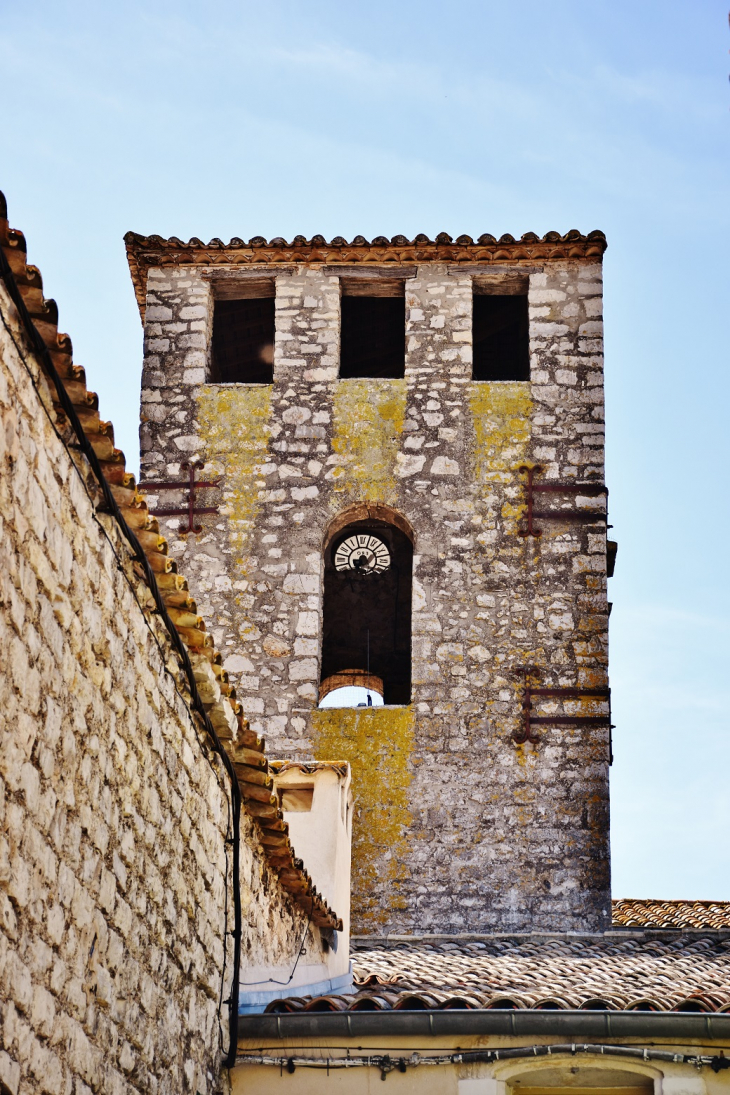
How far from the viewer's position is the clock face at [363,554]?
14664 mm

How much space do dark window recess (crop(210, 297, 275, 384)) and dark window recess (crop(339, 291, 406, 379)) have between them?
76 cm

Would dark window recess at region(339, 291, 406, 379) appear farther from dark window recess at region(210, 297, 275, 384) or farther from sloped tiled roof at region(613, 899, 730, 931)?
sloped tiled roof at region(613, 899, 730, 931)

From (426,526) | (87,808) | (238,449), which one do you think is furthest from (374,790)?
(87,808)

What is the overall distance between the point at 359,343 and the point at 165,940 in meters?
10.7

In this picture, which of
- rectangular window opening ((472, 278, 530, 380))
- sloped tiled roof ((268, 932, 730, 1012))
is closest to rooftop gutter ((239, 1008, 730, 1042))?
sloped tiled roof ((268, 932, 730, 1012))

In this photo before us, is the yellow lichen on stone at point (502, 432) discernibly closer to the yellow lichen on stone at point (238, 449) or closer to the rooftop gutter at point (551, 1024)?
the yellow lichen on stone at point (238, 449)

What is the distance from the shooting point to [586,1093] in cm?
767

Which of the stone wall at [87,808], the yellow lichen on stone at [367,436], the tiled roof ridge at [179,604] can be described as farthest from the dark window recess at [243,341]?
the stone wall at [87,808]

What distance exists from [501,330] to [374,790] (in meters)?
5.33

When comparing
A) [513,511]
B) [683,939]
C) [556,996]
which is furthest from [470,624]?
[556,996]

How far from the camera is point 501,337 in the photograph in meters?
15.6

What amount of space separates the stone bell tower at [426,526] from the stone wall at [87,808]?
5.58m

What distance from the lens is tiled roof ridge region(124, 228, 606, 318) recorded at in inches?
552

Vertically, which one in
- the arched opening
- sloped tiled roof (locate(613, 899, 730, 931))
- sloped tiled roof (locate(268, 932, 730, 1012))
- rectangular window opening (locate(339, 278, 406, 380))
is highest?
rectangular window opening (locate(339, 278, 406, 380))
